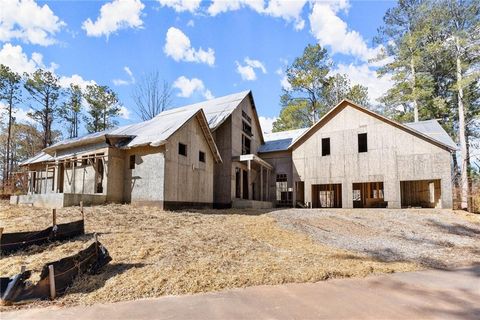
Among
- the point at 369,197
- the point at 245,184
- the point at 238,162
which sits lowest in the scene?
the point at 369,197

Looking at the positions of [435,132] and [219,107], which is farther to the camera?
[219,107]

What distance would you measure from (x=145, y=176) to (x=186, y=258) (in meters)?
8.09

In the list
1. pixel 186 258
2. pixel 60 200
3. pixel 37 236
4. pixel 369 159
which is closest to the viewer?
pixel 186 258

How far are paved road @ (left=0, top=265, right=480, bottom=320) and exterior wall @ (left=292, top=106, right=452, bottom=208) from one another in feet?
42.7

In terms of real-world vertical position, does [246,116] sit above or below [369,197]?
above

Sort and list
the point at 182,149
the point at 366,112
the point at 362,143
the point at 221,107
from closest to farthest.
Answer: the point at 182,149 < the point at 366,112 < the point at 362,143 < the point at 221,107

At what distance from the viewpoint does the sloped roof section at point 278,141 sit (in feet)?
76.5

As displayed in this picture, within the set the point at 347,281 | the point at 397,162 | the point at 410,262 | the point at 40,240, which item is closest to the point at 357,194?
the point at 397,162

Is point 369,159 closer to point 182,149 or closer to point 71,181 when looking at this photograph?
point 182,149

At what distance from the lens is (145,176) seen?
14.4m

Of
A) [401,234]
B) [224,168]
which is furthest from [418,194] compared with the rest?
[224,168]

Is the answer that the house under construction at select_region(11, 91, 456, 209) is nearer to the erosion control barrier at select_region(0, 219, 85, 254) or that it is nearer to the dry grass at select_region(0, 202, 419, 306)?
the dry grass at select_region(0, 202, 419, 306)

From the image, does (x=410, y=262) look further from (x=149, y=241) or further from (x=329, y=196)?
(x=329, y=196)

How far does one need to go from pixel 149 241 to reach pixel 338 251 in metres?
5.17
